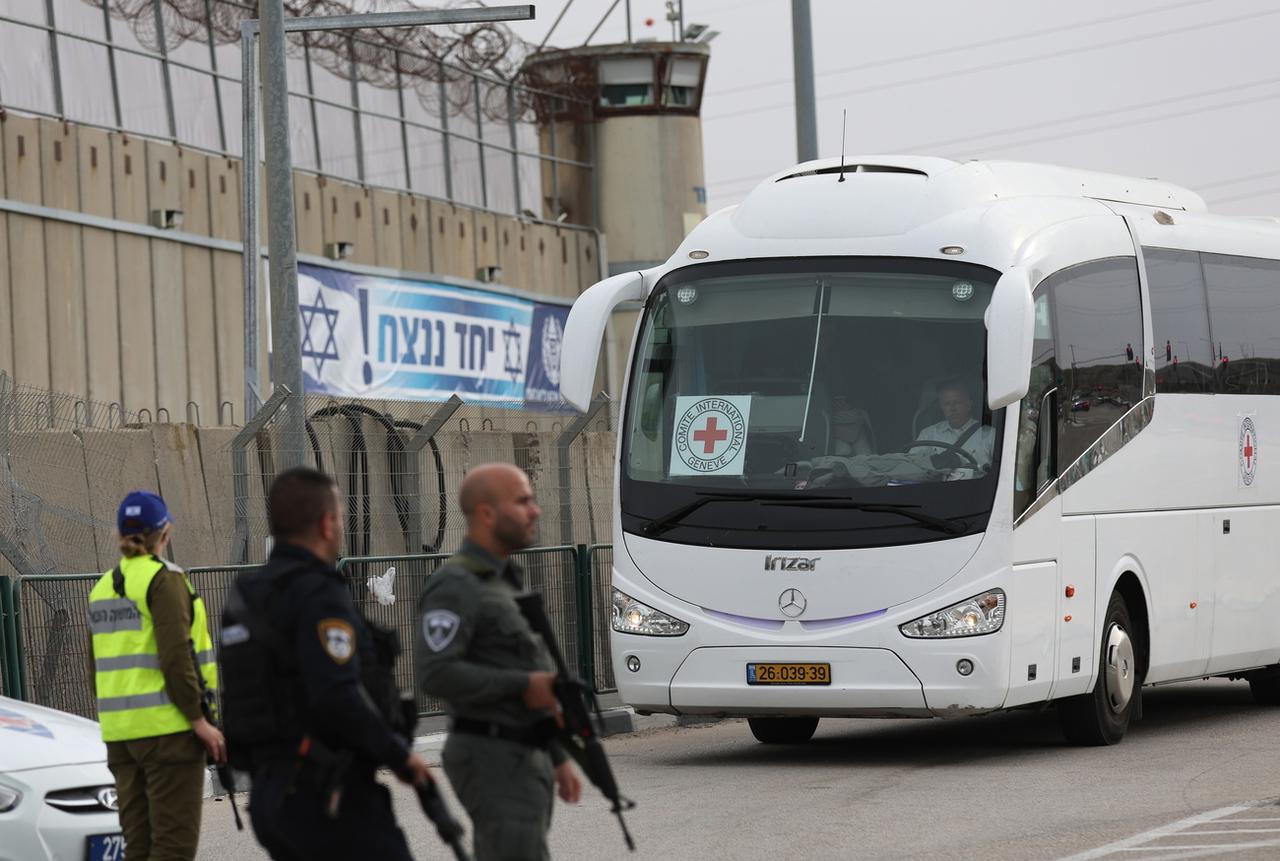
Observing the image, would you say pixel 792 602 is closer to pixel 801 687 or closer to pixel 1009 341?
pixel 801 687

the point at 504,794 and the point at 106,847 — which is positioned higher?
the point at 504,794

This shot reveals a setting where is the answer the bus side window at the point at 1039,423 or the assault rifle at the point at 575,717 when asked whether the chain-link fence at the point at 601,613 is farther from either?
the assault rifle at the point at 575,717

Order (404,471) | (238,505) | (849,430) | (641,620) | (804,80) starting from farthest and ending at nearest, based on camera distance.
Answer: (804,80) < (404,471) < (238,505) < (641,620) < (849,430)

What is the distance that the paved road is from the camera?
10.0 metres

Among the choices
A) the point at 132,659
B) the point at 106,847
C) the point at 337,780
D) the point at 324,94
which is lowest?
the point at 106,847

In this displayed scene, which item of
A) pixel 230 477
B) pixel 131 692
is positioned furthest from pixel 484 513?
pixel 230 477

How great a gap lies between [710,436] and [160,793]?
6081 millimetres

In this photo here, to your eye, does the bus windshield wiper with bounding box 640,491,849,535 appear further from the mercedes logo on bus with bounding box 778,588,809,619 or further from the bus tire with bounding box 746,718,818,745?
the bus tire with bounding box 746,718,818,745

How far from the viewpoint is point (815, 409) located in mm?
13344

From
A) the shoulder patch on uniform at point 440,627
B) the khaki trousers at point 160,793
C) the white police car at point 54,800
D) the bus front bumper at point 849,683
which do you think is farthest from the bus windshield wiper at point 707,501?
the shoulder patch on uniform at point 440,627

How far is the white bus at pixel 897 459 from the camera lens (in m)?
12.9

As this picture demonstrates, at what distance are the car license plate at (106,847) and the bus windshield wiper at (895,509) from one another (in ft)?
17.9

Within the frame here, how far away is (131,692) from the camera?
811cm

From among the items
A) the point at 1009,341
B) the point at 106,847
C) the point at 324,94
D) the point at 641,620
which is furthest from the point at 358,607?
the point at 324,94
